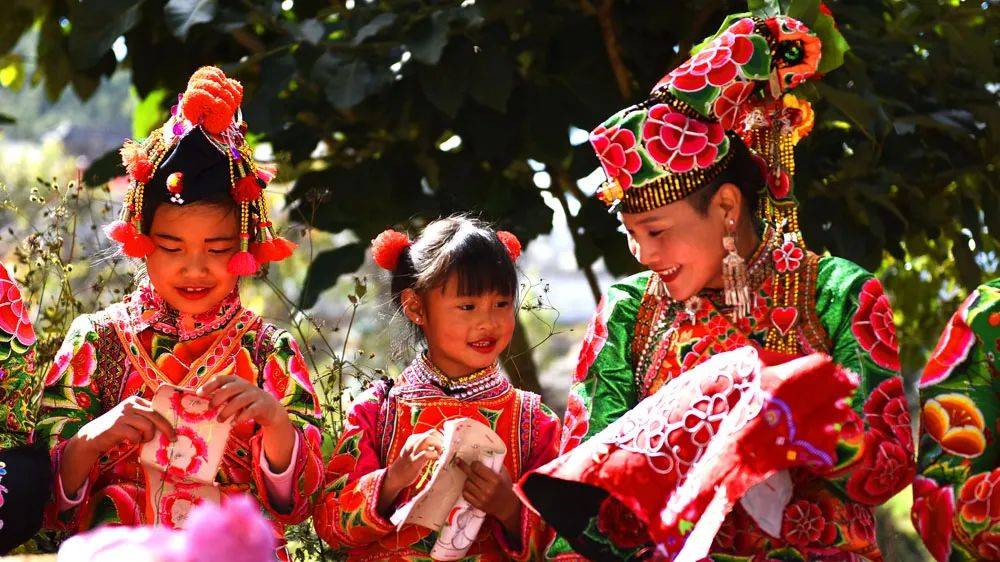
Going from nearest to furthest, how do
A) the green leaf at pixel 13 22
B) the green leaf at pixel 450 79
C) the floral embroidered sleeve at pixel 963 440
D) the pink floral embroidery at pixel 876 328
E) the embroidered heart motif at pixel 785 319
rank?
the floral embroidered sleeve at pixel 963 440 < the pink floral embroidery at pixel 876 328 < the embroidered heart motif at pixel 785 319 < the green leaf at pixel 450 79 < the green leaf at pixel 13 22

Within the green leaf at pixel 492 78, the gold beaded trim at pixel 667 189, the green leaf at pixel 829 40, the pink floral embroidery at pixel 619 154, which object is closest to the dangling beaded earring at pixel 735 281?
the gold beaded trim at pixel 667 189

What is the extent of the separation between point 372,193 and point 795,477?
186 centimetres

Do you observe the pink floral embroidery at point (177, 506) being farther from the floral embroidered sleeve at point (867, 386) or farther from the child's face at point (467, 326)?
the floral embroidered sleeve at point (867, 386)

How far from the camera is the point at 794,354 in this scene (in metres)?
2.97

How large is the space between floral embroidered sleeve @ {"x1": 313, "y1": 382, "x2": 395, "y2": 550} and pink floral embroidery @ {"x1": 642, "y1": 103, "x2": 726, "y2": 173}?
909 mm

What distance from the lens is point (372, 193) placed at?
168 inches

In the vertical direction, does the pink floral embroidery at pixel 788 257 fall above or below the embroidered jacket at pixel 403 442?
above

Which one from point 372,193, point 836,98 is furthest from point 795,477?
point 372,193

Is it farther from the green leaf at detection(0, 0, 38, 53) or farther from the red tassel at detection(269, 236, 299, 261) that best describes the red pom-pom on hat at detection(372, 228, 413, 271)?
the green leaf at detection(0, 0, 38, 53)

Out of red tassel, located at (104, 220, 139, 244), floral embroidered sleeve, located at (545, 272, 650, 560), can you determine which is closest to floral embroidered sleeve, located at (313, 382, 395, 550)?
floral embroidered sleeve, located at (545, 272, 650, 560)

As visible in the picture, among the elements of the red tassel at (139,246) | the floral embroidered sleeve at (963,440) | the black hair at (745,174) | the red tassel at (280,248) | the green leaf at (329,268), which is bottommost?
the floral embroidered sleeve at (963,440)

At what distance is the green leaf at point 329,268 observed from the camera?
4.22 metres

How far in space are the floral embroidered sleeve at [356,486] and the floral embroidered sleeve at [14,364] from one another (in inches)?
27.4

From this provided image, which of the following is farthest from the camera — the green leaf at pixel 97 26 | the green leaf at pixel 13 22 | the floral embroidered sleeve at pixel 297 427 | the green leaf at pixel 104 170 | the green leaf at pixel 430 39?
the green leaf at pixel 13 22
